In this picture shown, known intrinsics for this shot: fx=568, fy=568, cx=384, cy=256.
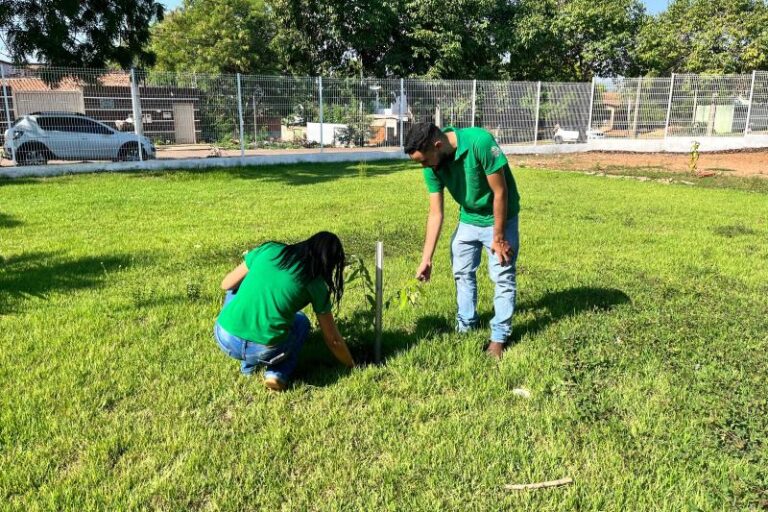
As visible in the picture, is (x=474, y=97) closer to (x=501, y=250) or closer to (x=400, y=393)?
(x=501, y=250)

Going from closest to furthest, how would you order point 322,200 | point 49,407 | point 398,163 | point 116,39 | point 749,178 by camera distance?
1. point 49,407
2. point 322,200
3. point 749,178
4. point 116,39
5. point 398,163

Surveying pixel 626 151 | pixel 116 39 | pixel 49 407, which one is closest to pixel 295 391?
pixel 49 407

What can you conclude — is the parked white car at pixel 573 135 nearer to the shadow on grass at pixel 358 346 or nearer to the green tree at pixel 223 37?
the shadow on grass at pixel 358 346

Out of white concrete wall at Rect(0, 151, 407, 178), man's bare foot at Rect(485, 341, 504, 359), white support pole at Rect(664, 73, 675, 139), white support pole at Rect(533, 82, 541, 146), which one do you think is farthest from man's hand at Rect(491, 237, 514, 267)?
white support pole at Rect(664, 73, 675, 139)

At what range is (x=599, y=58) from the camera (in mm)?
27797

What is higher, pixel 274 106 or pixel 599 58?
pixel 599 58

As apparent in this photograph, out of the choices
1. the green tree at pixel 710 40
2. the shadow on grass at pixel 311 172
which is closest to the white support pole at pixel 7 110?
the shadow on grass at pixel 311 172

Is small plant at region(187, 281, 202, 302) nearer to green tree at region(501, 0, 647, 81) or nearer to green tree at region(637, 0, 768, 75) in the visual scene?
green tree at region(501, 0, 647, 81)

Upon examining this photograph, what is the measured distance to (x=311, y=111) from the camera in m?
15.8

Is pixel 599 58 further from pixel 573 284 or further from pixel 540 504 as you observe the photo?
pixel 540 504

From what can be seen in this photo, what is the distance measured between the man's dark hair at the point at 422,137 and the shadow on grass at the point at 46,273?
10.5ft

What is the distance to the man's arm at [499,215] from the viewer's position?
3.14 metres

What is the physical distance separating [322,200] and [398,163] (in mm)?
7292

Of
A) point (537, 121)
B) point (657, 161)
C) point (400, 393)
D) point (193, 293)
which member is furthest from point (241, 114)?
point (400, 393)
